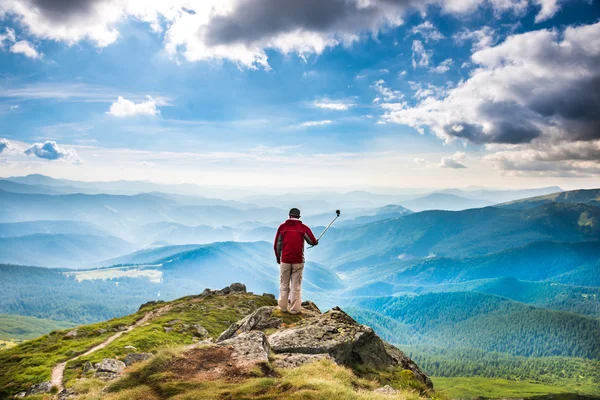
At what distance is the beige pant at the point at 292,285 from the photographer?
23047 mm

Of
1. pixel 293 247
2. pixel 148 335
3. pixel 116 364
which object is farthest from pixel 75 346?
pixel 293 247

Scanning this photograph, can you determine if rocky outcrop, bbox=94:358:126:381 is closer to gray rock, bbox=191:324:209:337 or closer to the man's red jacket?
the man's red jacket

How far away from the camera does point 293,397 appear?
1065cm

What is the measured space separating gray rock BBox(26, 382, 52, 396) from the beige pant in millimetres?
16401

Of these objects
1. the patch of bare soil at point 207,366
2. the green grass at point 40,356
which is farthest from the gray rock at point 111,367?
the green grass at point 40,356

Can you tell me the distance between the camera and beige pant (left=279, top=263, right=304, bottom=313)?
2305cm

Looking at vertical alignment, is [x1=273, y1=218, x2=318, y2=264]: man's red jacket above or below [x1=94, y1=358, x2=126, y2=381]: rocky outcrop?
above

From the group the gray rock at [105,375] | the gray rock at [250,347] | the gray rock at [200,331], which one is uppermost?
the gray rock at [250,347]

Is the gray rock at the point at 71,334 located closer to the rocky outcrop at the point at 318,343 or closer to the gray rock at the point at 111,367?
the gray rock at the point at 111,367

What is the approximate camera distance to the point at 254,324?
71.7 ft

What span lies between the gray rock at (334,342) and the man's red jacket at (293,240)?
401 cm

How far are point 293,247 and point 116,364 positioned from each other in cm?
1232

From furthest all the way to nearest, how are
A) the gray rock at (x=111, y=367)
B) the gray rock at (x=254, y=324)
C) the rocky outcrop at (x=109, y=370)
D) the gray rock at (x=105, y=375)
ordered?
the gray rock at (x=254, y=324), the gray rock at (x=111, y=367), the rocky outcrop at (x=109, y=370), the gray rock at (x=105, y=375)

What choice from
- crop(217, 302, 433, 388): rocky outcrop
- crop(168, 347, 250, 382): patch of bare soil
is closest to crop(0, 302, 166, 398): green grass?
crop(217, 302, 433, 388): rocky outcrop
